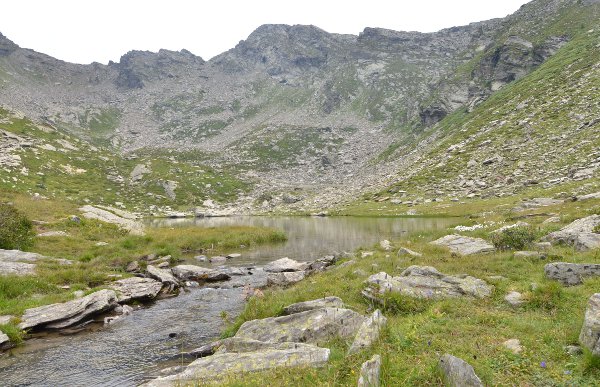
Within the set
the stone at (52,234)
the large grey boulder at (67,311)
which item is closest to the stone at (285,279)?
the large grey boulder at (67,311)

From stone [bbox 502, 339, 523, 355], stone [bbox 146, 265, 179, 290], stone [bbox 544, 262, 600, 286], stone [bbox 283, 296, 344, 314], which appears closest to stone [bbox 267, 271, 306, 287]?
stone [bbox 146, 265, 179, 290]

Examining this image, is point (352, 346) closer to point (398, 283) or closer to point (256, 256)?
point (398, 283)

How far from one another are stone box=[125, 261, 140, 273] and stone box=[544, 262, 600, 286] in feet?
95.6

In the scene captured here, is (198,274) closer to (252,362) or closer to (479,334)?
(252,362)

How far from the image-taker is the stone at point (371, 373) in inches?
288

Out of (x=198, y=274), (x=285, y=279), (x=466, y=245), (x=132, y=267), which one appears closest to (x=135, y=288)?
(x=198, y=274)

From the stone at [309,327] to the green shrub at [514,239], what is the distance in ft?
49.8

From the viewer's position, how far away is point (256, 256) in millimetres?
41406

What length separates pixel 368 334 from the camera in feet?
33.0

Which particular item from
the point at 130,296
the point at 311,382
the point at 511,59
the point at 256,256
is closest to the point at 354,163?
the point at 511,59

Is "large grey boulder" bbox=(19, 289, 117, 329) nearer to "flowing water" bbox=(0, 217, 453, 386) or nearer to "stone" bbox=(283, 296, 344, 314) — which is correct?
"flowing water" bbox=(0, 217, 453, 386)

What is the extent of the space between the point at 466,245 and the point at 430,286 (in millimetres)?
12199

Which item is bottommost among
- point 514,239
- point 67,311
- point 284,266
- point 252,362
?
point 284,266

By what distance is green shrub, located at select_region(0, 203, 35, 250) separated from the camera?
94.5 ft
